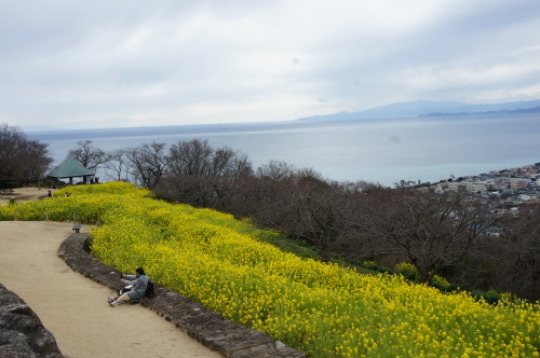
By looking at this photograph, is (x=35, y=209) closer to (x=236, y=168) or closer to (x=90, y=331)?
(x=90, y=331)

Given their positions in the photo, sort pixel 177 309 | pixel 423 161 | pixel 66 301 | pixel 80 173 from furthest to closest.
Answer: pixel 423 161, pixel 80 173, pixel 66 301, pixel 177 309

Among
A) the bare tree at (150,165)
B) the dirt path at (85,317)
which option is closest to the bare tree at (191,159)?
the bare tree at (150,165)

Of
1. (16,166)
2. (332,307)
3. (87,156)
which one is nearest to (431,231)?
(332,307)

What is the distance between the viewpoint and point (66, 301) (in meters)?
7.81

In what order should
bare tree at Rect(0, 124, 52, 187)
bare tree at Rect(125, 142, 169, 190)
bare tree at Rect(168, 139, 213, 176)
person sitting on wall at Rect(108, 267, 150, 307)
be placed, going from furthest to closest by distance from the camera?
bare tree at Rect(125, 142, 169, 190)
bare tree at Rect(168, 139, 213, 176)
bare tree at Rect(0, 124, 52, 187)
person sitting on wall at Rect(108, 267, 150, 307)

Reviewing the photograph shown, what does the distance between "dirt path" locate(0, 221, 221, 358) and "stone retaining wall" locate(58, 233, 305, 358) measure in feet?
0.43

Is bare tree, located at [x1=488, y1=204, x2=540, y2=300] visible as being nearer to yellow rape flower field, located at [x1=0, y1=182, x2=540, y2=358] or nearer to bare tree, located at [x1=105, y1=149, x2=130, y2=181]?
yellow rape flower field, located at [x1=0, y1=182, x2=540, y2=358]

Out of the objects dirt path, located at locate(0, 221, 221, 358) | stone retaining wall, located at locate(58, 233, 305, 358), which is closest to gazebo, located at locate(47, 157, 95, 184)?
dirt path, located at locate(0, 221, 221, 358)

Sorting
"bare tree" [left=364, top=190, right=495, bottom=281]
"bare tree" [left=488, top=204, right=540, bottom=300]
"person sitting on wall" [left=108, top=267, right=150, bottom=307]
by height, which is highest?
"person sitting on wall" [left=108, top=267, right=150, bottom=307]

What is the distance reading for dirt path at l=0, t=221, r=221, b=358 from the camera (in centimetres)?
564

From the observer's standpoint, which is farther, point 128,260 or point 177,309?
point 128,260

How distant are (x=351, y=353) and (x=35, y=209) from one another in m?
18.7

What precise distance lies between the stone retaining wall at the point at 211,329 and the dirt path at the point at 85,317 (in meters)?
0.13

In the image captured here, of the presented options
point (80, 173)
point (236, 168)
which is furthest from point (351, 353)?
point (236, 168)
